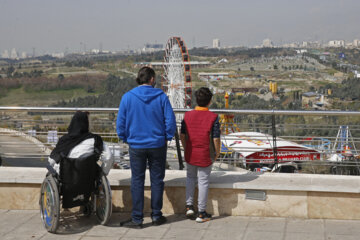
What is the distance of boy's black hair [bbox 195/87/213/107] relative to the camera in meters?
4.94

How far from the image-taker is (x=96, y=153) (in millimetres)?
4938

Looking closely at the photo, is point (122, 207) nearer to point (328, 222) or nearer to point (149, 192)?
point (149, 192)

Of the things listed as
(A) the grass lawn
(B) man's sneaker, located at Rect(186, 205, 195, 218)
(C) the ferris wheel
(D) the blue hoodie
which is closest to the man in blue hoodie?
(D) the blue hoodie

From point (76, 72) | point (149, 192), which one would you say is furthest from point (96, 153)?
point (76, 72)

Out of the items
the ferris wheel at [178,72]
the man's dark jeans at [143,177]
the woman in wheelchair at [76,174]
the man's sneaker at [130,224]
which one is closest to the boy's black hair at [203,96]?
the man's dark jeans at [143,177]

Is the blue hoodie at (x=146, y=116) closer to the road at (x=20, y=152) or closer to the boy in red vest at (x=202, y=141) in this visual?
the boy in red vest at (x=202, y=141)

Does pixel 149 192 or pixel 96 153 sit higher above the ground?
pixel 96 153

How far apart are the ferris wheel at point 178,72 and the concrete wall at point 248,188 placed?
61207 millimetres

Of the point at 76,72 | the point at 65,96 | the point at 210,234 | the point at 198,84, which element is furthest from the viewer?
the point at 76,72

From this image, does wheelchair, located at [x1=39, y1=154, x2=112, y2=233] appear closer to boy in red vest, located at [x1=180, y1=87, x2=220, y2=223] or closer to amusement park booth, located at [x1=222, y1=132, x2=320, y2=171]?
boy in red vest, located at [x1=180, y1=87, x2=220, y2=223]

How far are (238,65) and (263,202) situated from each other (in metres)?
153

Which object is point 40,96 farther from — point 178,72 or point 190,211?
point 190,211

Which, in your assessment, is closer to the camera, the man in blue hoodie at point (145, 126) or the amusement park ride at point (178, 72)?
the man in blue hoodie at point (145, 126)

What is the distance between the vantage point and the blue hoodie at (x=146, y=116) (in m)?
4.85
